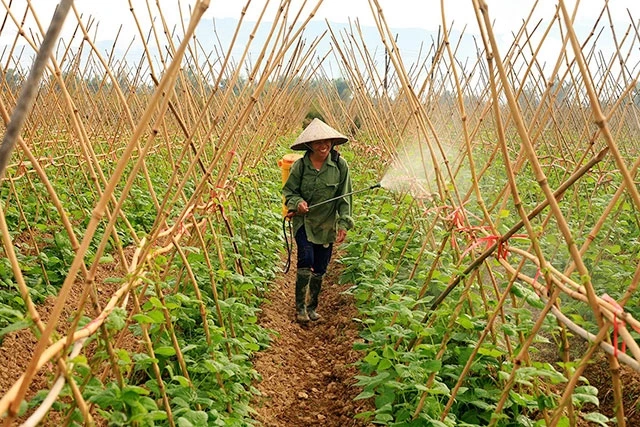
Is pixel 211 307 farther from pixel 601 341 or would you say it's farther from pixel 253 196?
pixel 253 196

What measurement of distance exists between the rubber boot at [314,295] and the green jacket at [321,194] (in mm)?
277

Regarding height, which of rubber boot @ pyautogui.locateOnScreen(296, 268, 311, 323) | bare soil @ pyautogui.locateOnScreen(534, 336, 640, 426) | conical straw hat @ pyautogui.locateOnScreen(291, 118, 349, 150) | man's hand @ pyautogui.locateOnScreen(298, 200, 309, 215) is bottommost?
rubber boot @ pyautogui.locateOnScreen(296, 268, 311, 323)

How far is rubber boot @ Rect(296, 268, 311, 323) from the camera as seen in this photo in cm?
404

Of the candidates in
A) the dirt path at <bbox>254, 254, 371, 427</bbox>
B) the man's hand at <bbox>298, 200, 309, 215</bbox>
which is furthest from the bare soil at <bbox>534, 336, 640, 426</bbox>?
the man's hand at <bbox>298, 200, 309, 215</bbox>

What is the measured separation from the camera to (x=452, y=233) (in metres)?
2.67

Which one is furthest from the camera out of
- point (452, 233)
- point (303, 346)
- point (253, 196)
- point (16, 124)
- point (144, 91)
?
point (144, 91)

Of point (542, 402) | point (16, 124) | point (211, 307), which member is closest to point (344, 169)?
point (211, 307)

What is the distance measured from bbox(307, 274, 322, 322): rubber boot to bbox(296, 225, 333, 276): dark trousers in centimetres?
4

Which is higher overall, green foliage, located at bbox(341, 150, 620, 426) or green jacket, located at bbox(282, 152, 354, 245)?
green jacket, located at bbox(282, 152, 354, 245)

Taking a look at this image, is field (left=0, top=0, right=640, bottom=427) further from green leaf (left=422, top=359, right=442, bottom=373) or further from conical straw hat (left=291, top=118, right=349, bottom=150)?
conical straw hat (left=291, top=118, right=349, bottom=150)

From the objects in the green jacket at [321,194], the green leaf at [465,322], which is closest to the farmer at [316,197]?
the green jacket at [321,194]

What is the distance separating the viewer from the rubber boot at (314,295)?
416 cm

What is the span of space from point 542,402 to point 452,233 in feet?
3.15

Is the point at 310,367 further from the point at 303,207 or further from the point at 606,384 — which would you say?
the point at 606,384
